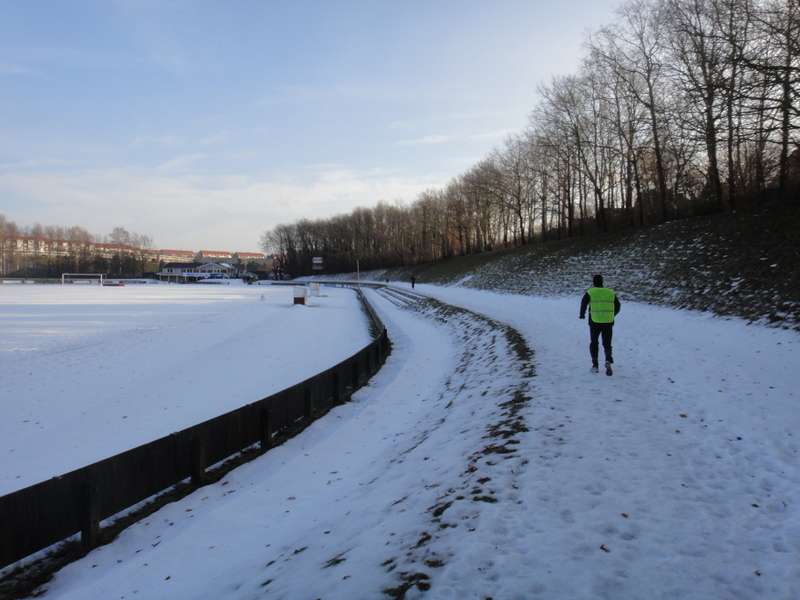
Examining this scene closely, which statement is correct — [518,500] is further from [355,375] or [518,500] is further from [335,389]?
[355,375]

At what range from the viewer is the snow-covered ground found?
10.5 ft

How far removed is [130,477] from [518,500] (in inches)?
178

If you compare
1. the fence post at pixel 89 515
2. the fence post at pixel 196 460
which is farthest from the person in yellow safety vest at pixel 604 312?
the fence post at pixel 89 515

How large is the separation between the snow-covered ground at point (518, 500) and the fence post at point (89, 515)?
0.63ft

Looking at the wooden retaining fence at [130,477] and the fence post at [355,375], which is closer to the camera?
the wooden retaining fence at [130,477]

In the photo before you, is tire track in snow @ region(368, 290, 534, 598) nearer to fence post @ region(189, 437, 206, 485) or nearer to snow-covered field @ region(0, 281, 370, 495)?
fence post @ region(189, 437, 206, 485)

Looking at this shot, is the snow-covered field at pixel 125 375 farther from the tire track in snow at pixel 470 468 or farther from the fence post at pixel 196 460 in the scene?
the tire track in snow at pixel 470 468

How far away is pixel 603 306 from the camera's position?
8656 millimetres

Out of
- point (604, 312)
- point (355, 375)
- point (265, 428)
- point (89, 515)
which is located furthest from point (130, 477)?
point (604, 312)

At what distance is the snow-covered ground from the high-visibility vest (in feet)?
3.68

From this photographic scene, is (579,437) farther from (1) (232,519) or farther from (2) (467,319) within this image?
(2) (467,319)

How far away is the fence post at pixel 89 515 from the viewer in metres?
4.83

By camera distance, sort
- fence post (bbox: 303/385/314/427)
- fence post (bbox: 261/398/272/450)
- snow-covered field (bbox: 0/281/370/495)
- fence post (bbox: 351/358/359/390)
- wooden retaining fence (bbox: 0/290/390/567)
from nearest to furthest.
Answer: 1. wooden retaining fence (bbox: 0/290/390/567)
2. fence post (bbox: 261/398/272/450)
3. snow-covered field (bbox: 0/281/370/495)
4. fence post (bbox: 303/385/314/427)
5. fence post (bbox: 351/358/359/390)

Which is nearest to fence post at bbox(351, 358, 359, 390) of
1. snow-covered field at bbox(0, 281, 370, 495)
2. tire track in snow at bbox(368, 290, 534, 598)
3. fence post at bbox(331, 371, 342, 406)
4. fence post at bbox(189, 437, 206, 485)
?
fence post at bbox(331, 371, 342, 406)
